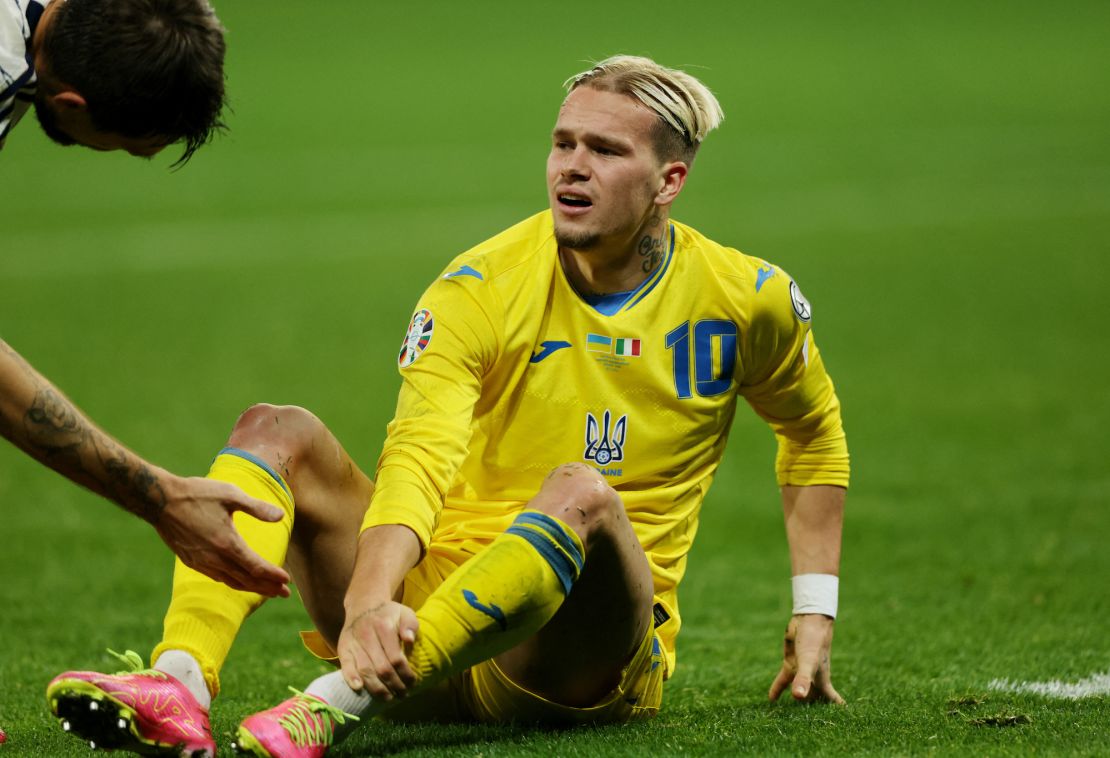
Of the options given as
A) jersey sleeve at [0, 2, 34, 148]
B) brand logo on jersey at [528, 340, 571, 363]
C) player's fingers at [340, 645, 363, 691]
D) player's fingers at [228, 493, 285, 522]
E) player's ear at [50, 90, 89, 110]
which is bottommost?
player's fingers at [340, 645, 363, 691]

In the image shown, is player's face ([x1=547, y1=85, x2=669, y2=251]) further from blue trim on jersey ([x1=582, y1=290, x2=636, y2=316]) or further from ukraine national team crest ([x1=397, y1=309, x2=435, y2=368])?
ukraine national team crest ([x1=397, y1=309, x2=435, y2=368])

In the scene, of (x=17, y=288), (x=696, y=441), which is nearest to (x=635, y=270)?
(x=696, y=441)

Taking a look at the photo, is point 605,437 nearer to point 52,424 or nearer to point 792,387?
point 792,387

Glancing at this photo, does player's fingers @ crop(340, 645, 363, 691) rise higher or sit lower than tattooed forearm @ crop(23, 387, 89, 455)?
lower

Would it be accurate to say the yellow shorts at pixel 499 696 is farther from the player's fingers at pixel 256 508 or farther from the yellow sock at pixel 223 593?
the player's fingers at pixel 256 508

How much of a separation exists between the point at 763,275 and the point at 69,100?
1.75m

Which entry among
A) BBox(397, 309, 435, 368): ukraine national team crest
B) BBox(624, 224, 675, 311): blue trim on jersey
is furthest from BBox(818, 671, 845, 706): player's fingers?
BBox(397, 309, 435, 368): ukraine national team crest

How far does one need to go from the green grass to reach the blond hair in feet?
4.85

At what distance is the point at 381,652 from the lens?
10.6ft

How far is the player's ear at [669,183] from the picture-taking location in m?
4.08

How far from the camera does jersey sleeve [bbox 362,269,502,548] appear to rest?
11.6 feet

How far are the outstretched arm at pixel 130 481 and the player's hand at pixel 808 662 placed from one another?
1.46 m

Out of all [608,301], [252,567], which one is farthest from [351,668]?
[608,301]

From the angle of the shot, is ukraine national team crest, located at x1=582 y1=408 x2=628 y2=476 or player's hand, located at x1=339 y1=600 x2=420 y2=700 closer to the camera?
player's hand, located at x1=339 y1=600 x2=420 y2=700
